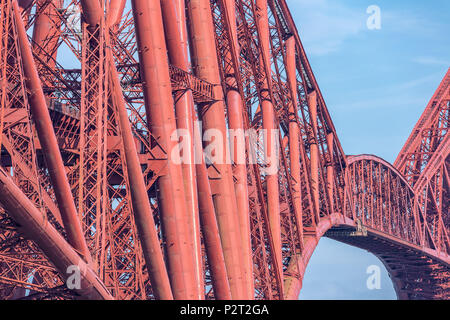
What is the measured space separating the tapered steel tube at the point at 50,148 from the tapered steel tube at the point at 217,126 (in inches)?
364

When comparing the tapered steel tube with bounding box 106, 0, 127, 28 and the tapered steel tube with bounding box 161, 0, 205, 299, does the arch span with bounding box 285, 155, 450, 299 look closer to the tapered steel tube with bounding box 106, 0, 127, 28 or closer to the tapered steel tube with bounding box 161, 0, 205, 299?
the tapered steel tube with bounding box 106, 0, 127, 28

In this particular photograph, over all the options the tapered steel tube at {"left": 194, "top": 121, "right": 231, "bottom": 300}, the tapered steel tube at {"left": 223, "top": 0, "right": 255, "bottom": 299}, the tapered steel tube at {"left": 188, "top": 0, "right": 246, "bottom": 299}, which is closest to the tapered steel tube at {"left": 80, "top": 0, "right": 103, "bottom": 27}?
the tapered steel tube at {"left": 194, "top": 121, "right": 231, "bottom": 300}

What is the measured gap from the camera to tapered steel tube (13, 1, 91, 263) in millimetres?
13711

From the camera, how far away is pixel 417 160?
9431 cm

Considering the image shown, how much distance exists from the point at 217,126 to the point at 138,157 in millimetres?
6232

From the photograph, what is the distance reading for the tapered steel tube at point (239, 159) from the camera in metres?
25.0

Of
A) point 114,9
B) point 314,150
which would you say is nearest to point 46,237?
point 114,9

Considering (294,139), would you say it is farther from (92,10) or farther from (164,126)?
(92,10)

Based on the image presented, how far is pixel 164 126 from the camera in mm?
18297

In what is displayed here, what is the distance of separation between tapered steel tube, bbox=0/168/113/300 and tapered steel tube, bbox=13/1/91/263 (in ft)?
1.47

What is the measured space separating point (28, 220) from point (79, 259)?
1.61 m
